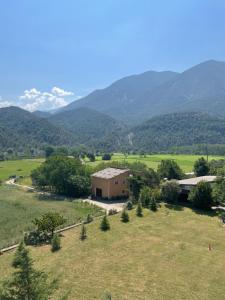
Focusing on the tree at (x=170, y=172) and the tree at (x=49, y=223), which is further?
the tree at (x=170, y=172)

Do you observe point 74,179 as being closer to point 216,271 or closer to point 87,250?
point 87,250

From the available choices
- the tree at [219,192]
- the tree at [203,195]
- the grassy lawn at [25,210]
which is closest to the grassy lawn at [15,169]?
the grassy lawn at [25,210]

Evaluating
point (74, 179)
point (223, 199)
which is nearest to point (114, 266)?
point (223, 199)

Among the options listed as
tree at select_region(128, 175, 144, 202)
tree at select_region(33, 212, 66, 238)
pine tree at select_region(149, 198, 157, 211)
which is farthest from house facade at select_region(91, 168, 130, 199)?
tree at select_region(33, 212, 66, 238)

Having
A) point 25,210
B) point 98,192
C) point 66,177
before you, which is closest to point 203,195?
point 98,192

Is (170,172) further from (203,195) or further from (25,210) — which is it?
(25,210)

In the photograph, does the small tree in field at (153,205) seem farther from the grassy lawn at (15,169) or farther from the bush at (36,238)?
the grassy lawn at (15,169)

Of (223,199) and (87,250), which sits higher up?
(223,199)
